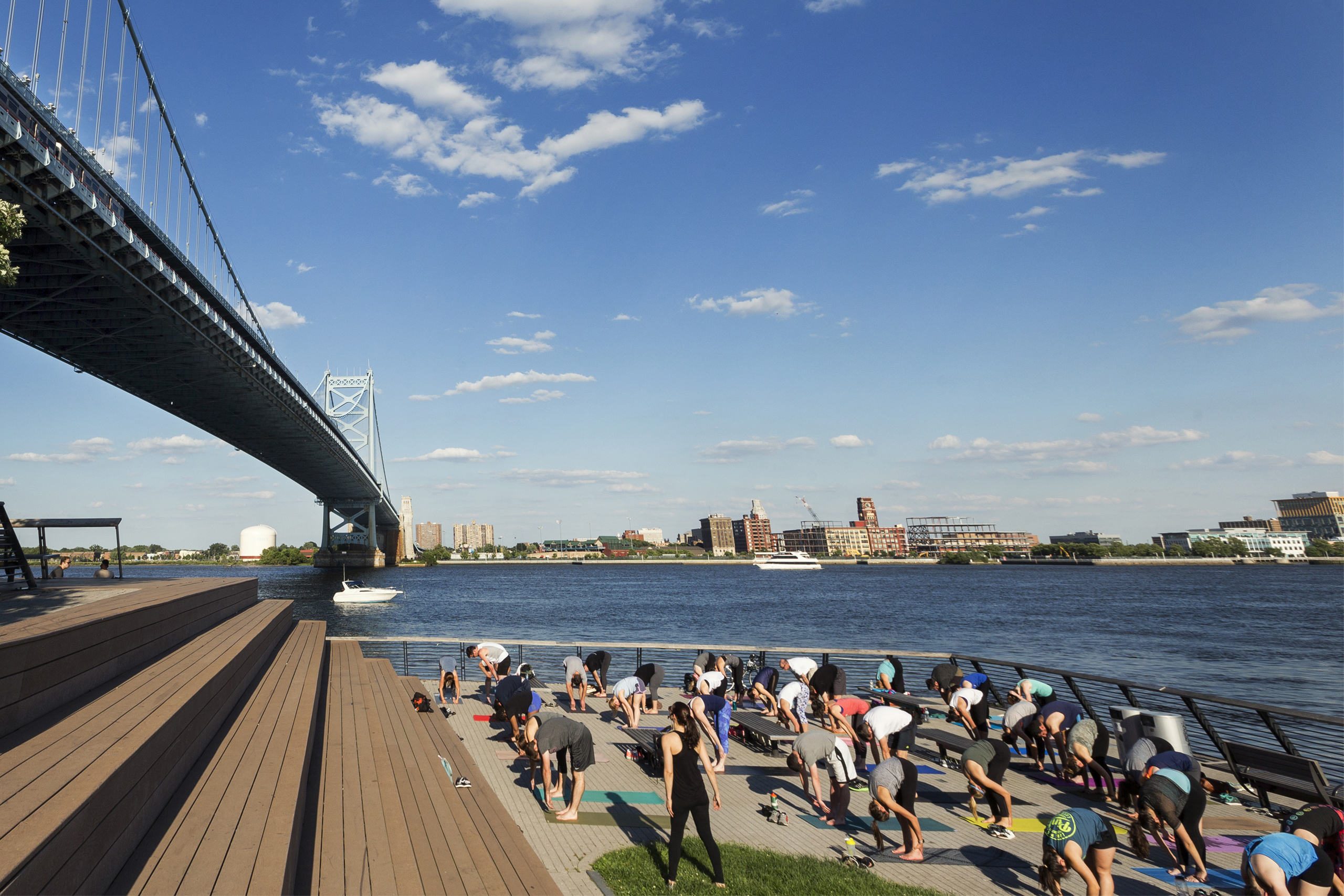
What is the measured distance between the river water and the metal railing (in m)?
3.03

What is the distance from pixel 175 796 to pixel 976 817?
7433mm

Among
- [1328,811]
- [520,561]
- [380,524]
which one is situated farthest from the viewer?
[520,561]

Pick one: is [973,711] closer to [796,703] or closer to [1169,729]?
[1169,729]

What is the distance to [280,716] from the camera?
23.6 feet

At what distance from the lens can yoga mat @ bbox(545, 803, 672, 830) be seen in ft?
24.1

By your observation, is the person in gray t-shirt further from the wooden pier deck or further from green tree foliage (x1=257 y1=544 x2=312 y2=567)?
green tree foliage (x1=257 y1=544 x2=312 y2=567)

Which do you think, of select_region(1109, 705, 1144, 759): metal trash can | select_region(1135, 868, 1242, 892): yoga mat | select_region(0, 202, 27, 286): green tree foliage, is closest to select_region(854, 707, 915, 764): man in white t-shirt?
select_region(1135, 868, 1242, 892): yoga mat

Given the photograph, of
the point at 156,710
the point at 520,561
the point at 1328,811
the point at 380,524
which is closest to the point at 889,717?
the point at 1328,811

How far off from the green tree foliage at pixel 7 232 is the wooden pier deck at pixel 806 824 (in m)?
7.67

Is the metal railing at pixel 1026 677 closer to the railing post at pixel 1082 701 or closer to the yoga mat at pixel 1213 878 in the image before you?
the railing post at pixel 1082 701

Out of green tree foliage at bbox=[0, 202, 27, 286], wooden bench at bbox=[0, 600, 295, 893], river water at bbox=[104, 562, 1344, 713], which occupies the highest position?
green tree foliage at bbox=[0, 202, 27, 286]

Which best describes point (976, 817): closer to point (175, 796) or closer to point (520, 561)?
point (175, 796)

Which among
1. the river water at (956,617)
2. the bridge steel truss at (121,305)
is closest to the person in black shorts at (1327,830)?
the river water at (956,617)

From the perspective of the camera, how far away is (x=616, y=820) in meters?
7.49
